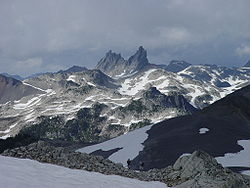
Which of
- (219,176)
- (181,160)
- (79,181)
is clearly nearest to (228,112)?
(181,160)

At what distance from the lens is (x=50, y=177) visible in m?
24.8

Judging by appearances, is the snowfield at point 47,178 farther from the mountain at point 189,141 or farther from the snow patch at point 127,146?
the snow patch at point 127,146

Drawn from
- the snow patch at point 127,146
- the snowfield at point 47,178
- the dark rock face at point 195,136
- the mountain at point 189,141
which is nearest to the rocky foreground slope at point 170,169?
the snowfield at point 47,178

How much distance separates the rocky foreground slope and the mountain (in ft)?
69.6

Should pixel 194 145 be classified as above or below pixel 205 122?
below

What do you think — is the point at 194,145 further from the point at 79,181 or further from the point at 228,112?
the point at 79,181

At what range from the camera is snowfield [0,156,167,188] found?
21.6 meters

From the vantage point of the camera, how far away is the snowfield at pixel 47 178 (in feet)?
70.7

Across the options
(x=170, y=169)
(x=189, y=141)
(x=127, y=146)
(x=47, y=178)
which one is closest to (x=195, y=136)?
(x=189, y=141)

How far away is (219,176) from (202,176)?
5.57 ft

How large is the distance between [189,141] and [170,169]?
4138 centimetres

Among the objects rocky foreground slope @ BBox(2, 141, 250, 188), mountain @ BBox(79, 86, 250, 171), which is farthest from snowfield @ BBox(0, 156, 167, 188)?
mountain @ BBox(79, 86, 250, 171)

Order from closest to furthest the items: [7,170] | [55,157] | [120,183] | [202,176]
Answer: [7,170] < [120,183] < [202,176] < [55,157]

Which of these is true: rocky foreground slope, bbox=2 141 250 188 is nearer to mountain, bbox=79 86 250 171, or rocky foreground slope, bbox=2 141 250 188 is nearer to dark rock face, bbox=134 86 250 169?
mountain, bbox=79 86 250 171
